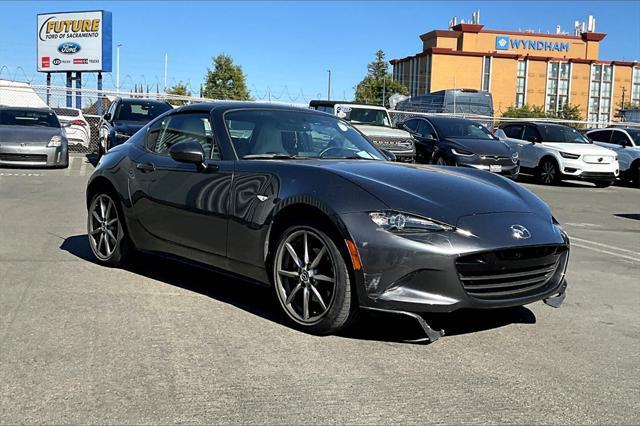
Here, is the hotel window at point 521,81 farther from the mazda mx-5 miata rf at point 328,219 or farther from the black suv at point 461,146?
the mazda mx-5 miata rf at point 328,219

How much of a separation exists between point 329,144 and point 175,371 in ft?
7.70

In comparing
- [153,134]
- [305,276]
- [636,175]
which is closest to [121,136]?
[153,134]

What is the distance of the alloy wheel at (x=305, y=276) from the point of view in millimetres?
4191

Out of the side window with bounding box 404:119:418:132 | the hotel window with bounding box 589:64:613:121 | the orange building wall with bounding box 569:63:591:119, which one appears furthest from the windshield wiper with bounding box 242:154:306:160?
the hotel window with bounding box 589:64:613:121

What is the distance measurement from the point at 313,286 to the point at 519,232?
1.29 metres

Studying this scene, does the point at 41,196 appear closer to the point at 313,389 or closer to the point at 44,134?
the point at 44,134

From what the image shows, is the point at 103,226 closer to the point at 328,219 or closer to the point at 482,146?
the point at 328,219

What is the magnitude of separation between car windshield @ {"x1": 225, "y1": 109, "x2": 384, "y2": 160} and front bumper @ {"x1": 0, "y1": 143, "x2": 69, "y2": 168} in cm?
1160

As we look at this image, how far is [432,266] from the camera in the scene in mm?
3846

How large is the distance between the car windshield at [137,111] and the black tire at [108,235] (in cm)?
916

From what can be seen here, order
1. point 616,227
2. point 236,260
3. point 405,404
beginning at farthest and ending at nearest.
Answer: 1. point 616,227
2. point 236,260
3. point 405,404

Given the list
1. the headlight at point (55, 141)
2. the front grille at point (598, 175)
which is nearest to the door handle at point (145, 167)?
the headlight at point (55, 141)

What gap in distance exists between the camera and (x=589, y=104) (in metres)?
104

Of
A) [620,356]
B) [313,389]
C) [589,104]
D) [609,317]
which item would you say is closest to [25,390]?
[313,389]
